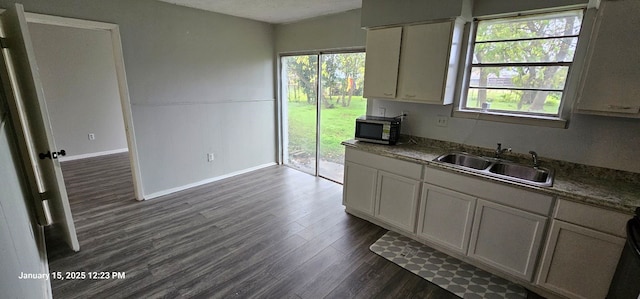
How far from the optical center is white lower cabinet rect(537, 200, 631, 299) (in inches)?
67.1

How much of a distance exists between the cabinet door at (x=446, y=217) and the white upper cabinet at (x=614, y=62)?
110 centimetres

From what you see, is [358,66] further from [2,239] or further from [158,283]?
[2,239]

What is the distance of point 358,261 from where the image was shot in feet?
7.86

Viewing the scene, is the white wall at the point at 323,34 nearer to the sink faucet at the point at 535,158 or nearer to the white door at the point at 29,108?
the sink faucet at the point at 535,158

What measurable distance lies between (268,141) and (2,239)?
12.4 feet

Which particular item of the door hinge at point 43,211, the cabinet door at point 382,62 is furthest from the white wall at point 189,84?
the cabinet door at point 382,62

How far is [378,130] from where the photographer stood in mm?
3004

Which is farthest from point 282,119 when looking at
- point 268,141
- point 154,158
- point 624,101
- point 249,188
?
point 624,101

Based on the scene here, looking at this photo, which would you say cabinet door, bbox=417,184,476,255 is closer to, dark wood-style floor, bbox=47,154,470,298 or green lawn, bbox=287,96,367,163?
dark wood-style floor, bbox=47,154,470,298

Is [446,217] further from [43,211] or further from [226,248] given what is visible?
[43,211]

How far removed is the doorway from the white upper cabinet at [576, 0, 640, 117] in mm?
2191

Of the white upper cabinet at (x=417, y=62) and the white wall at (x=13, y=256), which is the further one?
the white upper cabinet at (x=417, y=62)

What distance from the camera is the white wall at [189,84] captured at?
10.1 feet

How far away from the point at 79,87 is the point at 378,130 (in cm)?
552
